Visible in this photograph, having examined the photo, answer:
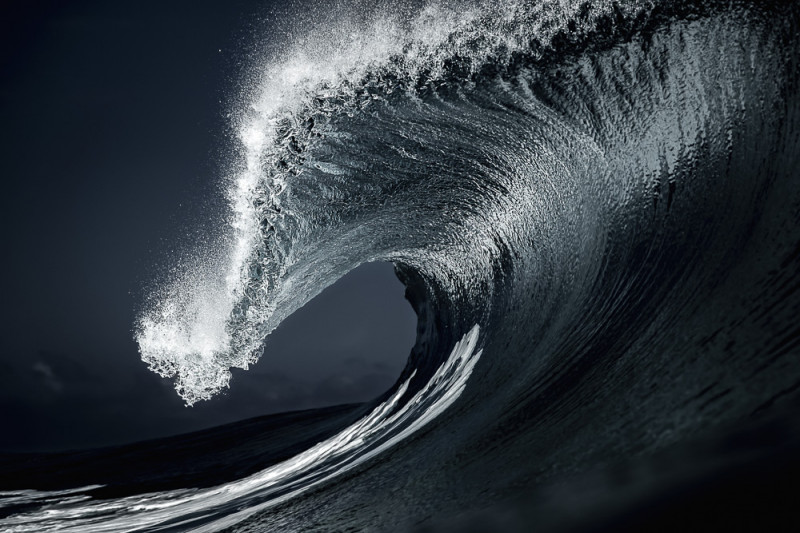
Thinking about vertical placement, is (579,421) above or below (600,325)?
below

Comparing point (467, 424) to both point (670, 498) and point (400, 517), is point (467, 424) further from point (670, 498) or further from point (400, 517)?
point (670, 498)

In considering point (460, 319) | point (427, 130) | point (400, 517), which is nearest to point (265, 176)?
point (427, 130)

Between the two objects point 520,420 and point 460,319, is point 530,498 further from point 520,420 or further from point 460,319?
point 460,319

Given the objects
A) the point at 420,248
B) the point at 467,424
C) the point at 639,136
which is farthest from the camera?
the point at 420,248

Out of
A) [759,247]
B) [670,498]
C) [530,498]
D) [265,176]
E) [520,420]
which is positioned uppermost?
[265,176]

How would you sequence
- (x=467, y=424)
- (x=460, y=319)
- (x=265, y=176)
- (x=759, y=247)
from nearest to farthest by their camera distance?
(x=759, y=247) → (x=467, y=424) → (x=265, y=176) → (x=460, y=319)

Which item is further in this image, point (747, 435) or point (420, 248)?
point (420, 248)

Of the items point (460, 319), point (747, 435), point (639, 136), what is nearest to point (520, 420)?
point (747, 435)
